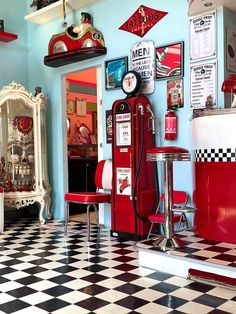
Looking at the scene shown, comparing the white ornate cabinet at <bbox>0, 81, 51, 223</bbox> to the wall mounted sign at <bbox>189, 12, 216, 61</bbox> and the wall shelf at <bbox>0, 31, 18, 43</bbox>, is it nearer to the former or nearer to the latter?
→ the wall shelf at <bbox>0, 31, 18, 43</bbox>

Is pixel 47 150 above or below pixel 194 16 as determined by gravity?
below

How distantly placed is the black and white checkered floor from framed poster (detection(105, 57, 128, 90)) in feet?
7.32

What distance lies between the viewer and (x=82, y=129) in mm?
8492

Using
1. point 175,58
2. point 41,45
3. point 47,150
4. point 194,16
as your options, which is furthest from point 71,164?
point 194,16

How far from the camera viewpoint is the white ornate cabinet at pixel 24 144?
6352 millimetres

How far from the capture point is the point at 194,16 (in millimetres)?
4703

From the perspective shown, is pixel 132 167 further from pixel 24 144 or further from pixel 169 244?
pixel 24 144

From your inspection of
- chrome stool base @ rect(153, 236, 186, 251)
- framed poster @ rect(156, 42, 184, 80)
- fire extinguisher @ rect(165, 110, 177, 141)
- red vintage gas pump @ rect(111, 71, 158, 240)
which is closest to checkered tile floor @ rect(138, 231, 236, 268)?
chrome stool base @ rect(153, 236, 186, 251)

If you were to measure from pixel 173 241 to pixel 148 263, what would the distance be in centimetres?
32

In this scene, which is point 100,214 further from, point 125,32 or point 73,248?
point 125,32

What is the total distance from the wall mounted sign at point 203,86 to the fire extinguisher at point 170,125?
27cm

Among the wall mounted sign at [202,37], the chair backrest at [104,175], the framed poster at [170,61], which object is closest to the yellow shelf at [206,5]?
the wall mounted sign at [202,37]

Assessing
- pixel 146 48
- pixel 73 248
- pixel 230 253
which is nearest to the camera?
pixel 230 253

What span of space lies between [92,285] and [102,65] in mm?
3510
